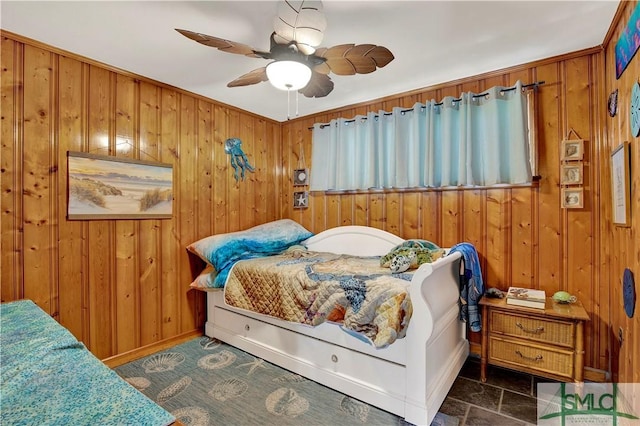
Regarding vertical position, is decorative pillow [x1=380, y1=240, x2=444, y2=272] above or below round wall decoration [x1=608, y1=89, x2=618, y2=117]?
below

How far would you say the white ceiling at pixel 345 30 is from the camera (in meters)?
1.81

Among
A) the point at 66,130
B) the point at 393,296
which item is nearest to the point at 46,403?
the point at 393,296

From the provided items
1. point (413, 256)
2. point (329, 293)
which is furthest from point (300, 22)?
point (413, 256)

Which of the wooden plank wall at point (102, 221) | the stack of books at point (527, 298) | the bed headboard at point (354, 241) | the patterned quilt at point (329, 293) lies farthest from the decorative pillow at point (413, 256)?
the wooden plank wall at point (102, 221)

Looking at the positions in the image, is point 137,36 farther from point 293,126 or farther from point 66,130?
point 293,126

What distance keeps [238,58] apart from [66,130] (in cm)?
139

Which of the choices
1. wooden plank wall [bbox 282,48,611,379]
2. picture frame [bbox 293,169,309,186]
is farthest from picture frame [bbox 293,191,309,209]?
wooden plank wall [bbox 282,48,611,379]

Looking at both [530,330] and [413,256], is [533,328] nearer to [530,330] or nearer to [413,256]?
[530,330]

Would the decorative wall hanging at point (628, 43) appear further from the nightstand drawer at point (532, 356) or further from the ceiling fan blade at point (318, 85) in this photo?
the nightstand drawer at point (532, 356)

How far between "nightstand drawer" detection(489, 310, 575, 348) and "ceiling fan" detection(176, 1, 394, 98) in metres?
1.91

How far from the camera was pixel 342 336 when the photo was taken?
2162 millimetres

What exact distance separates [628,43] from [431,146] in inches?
53.7

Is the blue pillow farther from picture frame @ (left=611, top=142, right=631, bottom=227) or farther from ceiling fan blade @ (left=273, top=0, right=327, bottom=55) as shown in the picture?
picture frame @ (left=611, top=142, right=631, bottom=227)

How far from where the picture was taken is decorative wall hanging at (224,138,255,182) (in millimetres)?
3447
